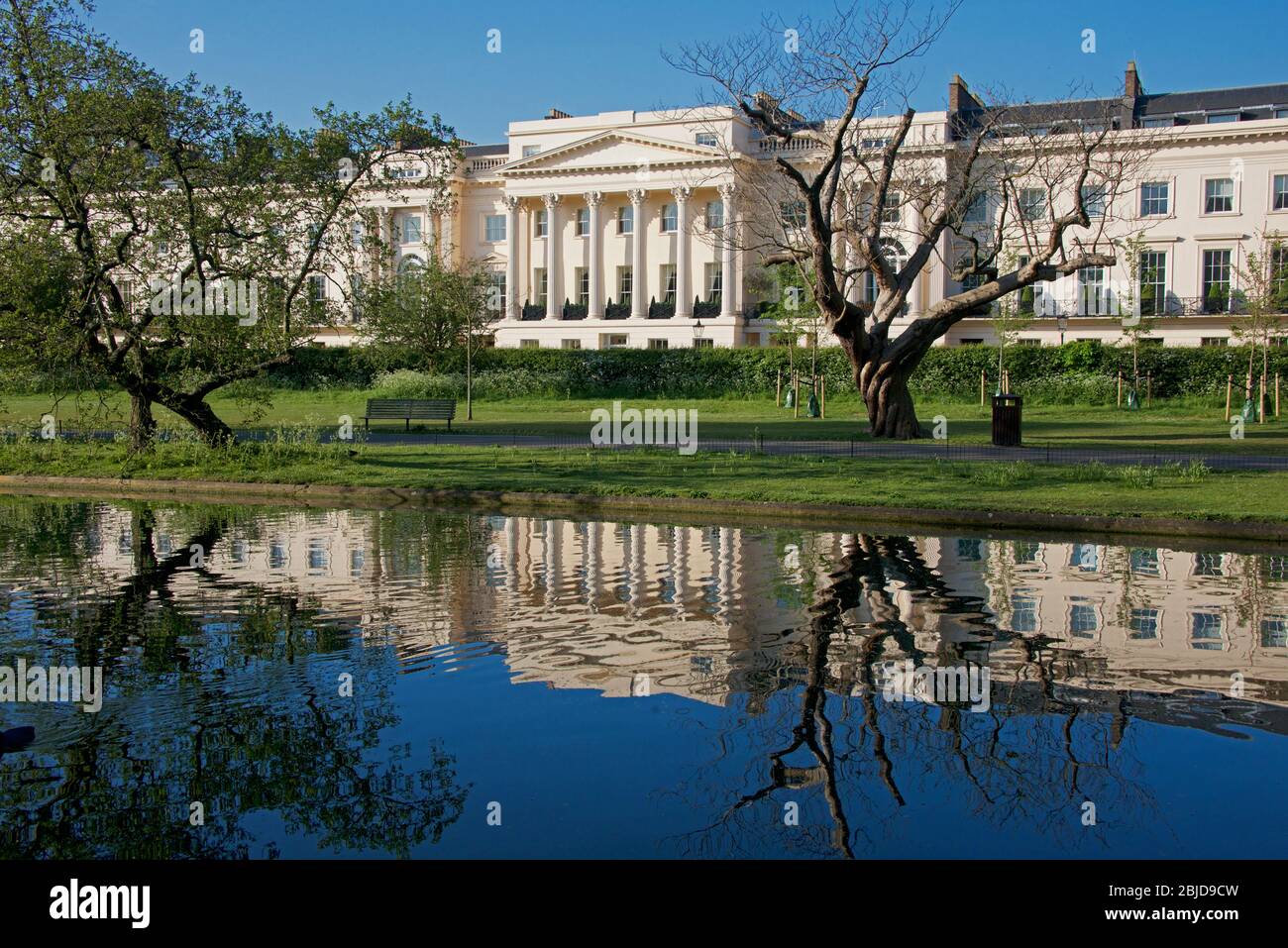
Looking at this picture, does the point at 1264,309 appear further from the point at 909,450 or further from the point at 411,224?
the point at 411,224

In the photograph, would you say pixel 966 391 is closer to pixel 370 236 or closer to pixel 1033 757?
pixel 370 236

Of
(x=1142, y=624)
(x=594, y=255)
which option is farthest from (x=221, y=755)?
(x=594, y=255)

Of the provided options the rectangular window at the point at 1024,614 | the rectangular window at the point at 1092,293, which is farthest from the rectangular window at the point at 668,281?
the rectangular window at the point at 1024,614

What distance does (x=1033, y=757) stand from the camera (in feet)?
22.7

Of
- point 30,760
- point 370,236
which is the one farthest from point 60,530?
point 30,760

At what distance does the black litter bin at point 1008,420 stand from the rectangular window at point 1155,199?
141 feet

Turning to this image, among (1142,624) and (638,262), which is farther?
(638,262)

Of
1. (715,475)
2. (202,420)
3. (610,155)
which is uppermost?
(610,155)

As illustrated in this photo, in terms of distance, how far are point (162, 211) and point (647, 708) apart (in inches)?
705

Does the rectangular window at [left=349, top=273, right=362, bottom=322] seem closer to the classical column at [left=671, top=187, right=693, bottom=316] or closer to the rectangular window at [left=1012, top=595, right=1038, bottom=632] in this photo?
the rectangular window at [left=1012, top=595, right=1038, bottom=632]

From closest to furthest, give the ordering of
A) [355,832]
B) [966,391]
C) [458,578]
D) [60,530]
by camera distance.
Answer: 1. [355,832]
2. [458,578]
3. [60,530]
4. [966,391]

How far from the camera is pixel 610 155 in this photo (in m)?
76.9

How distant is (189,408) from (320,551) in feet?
35.2

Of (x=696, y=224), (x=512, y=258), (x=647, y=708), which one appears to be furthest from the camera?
(x=512, y=258)
